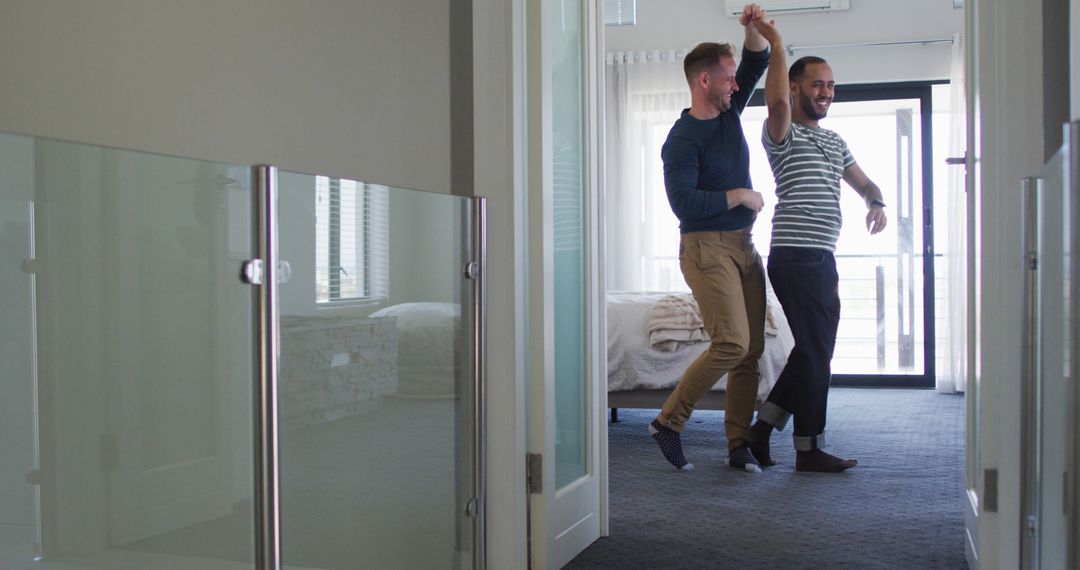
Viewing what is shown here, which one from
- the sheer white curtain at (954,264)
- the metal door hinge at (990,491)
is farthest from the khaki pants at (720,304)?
the sheer white curtain at (954,264)

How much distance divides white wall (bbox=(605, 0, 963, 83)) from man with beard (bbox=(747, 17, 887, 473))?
3101 mm

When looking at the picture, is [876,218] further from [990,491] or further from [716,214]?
[990,491]

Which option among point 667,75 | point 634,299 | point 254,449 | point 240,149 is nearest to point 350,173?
point 240,149

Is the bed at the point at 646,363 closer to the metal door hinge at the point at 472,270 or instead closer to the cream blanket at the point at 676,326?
the cream blanket at the point at 676,326

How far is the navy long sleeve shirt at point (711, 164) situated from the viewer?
3396 millimetres

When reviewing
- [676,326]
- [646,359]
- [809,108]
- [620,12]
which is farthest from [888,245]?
[809,108]

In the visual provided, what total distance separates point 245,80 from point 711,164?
1.64 metres

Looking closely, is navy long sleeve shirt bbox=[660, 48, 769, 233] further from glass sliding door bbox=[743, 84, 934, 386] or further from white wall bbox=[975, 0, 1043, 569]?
glass sliding door bbox=[743, 84, 934, 386]

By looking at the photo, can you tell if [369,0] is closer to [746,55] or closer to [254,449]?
[746,55]

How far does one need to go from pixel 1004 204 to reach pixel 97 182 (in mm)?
1758

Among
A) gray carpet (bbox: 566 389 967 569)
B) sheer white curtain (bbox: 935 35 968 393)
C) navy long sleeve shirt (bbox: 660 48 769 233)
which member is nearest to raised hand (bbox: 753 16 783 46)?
navy long sleeve shirt (bbox: 660 48 769 233)

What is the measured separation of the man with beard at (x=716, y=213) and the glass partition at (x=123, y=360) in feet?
7.01

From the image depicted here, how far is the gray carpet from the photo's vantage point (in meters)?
2.54

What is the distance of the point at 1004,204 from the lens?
6.97 feet
